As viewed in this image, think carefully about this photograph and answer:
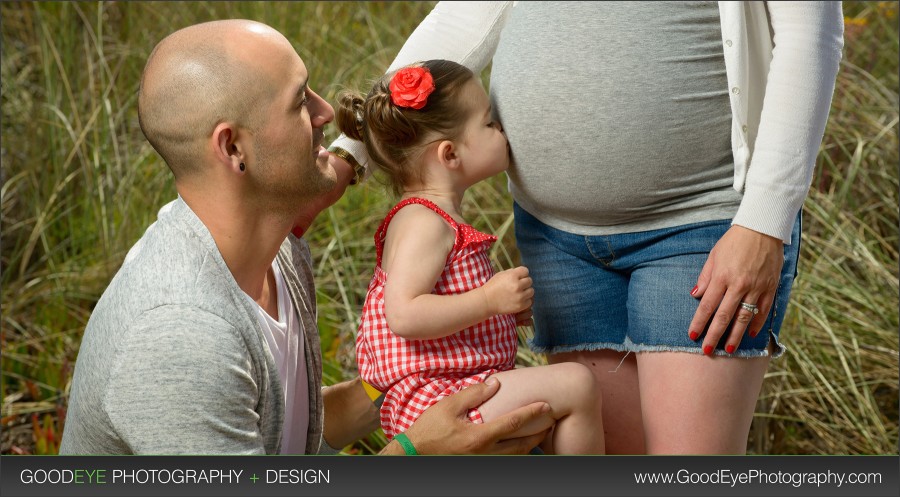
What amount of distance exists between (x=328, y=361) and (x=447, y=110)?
138 cm

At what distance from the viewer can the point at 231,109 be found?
1.77m

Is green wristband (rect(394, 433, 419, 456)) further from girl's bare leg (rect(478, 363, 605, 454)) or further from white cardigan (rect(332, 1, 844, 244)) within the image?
white cardigan (rect(332, 1, 844, 244))

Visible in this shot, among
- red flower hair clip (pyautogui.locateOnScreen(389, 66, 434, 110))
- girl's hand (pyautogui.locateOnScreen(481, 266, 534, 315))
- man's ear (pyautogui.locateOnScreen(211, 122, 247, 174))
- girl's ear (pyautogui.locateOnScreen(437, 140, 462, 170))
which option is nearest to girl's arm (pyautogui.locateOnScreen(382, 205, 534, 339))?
girl's hand (pyautogui.locateOnScreen(481, 266, 534, 315))

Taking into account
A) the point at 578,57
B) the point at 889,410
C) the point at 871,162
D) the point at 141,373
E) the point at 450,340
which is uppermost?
the point at 578,57

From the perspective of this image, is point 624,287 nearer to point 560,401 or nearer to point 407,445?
point 560,401

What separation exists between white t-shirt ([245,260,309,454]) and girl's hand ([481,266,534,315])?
1.52ft

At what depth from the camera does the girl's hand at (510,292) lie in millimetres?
1759

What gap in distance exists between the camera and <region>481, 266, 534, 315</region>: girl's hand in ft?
5.77

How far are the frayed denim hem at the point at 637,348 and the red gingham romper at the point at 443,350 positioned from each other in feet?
0.42

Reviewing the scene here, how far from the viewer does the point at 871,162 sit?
3.38 metres

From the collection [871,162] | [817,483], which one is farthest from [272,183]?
[871,162]

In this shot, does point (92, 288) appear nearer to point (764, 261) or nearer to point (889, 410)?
point (764, 261)

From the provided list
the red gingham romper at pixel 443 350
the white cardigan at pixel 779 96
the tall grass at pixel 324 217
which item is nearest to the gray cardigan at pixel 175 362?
the red gingham romper at pixel 443 350

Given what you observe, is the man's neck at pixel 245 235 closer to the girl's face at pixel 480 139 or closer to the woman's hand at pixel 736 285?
the girl's face at pixel 480 139
